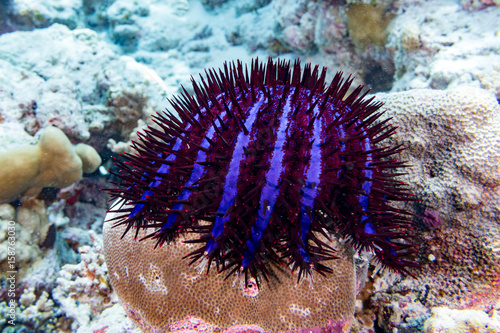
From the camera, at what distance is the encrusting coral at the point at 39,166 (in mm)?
3980

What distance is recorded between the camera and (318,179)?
176 centimetres

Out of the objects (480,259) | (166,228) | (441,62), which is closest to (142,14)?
(441,62)

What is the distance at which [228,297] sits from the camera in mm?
2150

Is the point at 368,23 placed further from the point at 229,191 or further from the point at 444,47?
the point at 229,191

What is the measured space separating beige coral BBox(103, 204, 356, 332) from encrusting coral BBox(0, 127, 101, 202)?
2873mm

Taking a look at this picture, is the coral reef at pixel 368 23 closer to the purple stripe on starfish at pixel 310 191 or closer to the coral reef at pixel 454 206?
the coral reef at pixel 454 206

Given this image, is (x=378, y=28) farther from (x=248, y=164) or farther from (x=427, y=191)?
(x=248, y=164)

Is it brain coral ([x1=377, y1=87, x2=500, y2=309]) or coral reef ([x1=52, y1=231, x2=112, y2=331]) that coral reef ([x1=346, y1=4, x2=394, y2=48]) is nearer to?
brain coral ([x1=377, y1=87, x2=500, y2=309])

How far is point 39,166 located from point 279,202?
165 inches

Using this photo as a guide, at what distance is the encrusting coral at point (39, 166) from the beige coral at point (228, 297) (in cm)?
287

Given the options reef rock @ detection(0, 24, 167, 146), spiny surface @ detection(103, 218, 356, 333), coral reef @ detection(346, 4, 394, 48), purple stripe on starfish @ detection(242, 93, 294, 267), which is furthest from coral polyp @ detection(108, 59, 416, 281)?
coral reef @ detection(346, 4, 394, 48)

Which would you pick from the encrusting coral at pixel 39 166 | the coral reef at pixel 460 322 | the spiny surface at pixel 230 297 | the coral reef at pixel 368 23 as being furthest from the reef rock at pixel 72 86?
the coral reef at pixel 460 322

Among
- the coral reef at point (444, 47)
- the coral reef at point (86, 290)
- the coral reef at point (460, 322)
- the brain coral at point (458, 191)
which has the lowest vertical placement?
the coral reef at point (86, 290)

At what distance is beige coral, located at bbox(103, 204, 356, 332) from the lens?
215cm
